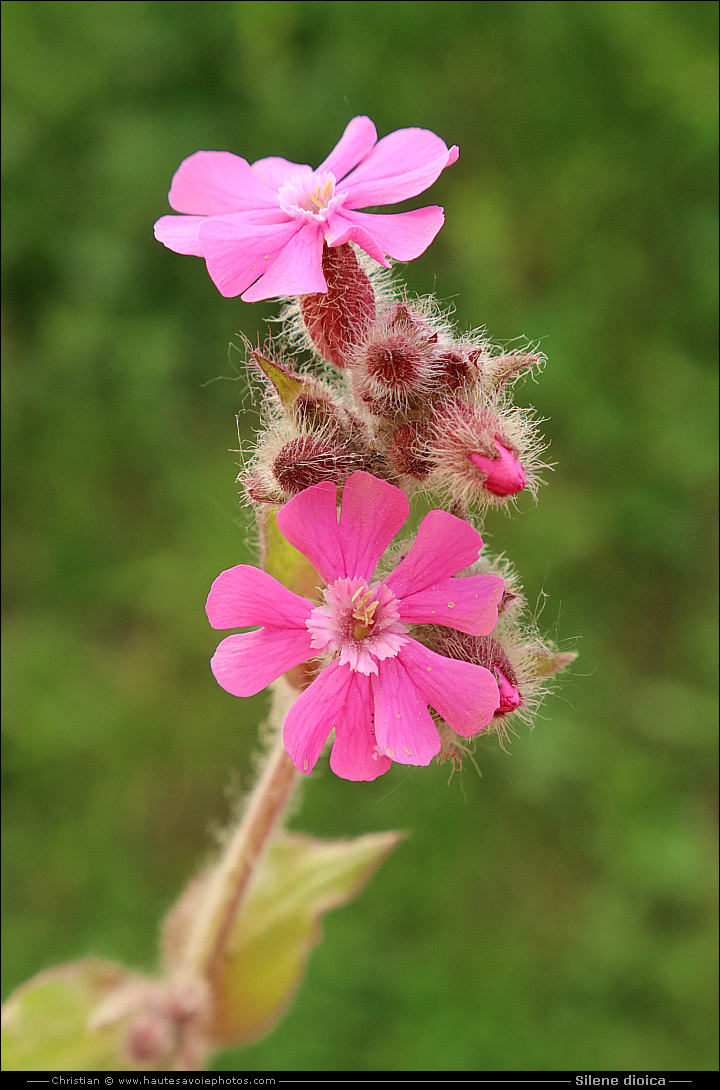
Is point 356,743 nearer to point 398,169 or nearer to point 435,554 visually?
point 435,554

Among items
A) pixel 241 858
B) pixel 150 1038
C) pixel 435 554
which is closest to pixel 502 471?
pixel 435 554

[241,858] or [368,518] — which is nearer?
[368,518]

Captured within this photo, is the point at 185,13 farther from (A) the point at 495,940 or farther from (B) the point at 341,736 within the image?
(A) the point at 495,940

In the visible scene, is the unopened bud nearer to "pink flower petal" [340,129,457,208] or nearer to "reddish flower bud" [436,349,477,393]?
"reddish flower bud" [436,349,477,393]

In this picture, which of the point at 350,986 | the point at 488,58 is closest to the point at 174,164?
the point at 488,58

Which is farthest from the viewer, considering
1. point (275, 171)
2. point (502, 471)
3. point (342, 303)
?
point (275, 171)

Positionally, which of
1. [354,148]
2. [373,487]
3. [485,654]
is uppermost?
[354,148]

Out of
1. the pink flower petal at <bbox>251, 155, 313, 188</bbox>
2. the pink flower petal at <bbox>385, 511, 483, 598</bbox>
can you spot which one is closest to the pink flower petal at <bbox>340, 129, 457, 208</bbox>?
the pink flower petal at <bbox>251, 155, 313, 188</bbox>
